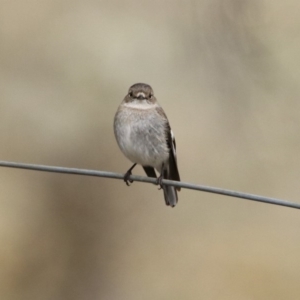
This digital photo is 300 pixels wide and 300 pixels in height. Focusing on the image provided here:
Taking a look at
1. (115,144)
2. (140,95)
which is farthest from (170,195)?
(115,144)

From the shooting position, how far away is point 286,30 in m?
5.37

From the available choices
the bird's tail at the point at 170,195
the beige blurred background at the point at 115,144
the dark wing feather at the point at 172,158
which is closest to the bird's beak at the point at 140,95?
the dark wing feather at the point at 172,158

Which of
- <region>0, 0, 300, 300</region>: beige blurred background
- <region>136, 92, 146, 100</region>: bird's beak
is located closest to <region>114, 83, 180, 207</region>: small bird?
<region>136, 92, 146, 100</region>: bird's beak

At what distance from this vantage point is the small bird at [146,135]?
3256 mm

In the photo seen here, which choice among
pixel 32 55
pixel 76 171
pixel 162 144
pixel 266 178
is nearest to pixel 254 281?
pixel 266 178

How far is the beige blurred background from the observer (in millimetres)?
5047

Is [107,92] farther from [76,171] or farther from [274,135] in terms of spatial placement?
[76,171]

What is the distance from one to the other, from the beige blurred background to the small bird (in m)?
1.76

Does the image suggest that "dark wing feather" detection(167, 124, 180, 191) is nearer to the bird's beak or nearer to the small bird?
the small bird

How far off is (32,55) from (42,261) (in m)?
1.88

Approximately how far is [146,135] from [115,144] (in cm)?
195

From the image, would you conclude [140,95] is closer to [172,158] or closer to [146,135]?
[146,135]

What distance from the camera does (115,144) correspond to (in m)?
5.20

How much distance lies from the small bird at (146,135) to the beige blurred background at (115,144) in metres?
1.76
